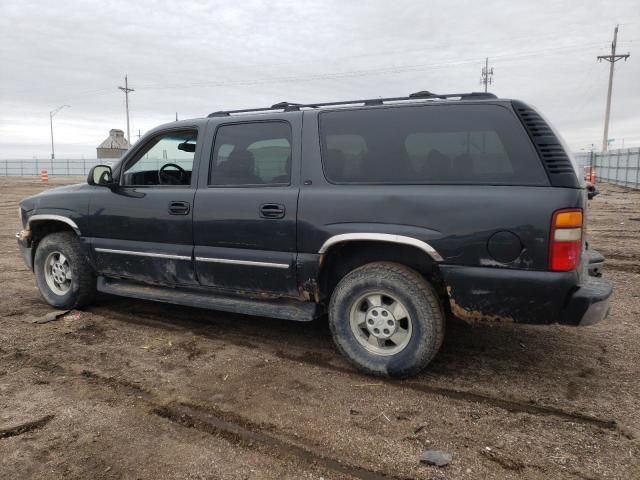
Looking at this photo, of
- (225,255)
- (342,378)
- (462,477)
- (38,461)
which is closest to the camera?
(462,477)

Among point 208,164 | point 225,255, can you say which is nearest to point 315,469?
point 225,255

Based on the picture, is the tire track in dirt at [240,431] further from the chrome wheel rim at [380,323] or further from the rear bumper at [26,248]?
the rear bumper at [26,248]

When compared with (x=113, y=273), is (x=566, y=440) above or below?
below

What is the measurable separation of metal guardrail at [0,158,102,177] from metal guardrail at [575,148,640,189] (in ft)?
151

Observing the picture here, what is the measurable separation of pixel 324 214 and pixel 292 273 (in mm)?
533

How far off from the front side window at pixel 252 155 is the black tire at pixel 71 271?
1.84m

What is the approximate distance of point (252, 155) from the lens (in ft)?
13.1

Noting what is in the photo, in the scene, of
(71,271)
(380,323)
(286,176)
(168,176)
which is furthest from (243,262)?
(71,271)

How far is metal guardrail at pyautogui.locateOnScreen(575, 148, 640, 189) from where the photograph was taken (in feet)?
76.6

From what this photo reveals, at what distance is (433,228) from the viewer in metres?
3.17

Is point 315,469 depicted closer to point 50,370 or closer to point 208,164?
point 50,370

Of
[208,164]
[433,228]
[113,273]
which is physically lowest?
[113,273]

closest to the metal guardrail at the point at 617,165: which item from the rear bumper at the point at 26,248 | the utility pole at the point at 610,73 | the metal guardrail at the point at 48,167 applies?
the utility pole at the point at 610,73

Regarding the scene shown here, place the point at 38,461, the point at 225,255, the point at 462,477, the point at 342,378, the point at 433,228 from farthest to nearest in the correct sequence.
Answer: the point at 225,255 → the point at 342,378 → the point at 433,228 → the point at 38,461 → the point at 462,477
